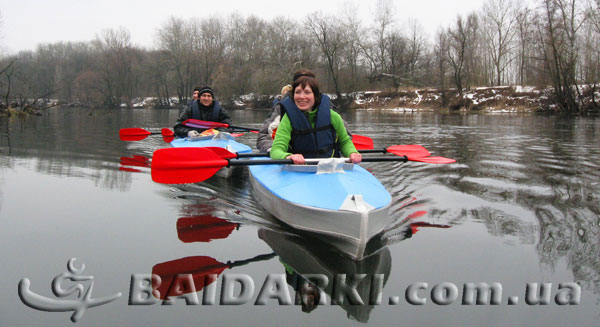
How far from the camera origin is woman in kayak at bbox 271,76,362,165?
3.88 meters

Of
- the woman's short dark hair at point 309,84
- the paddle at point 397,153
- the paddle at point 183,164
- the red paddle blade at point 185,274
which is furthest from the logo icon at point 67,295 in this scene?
→ the woman's short dark hair at point 309,84

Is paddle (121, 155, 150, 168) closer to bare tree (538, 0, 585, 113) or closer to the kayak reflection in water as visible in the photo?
the kayak reflection in water

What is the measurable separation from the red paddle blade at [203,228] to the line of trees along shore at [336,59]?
874 inches

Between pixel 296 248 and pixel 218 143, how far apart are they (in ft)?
12.7

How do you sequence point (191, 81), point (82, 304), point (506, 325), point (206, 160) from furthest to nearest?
1. point (191, 81)
2. point (206, 160)
3. point (82, 304)
4. point (506, 325)

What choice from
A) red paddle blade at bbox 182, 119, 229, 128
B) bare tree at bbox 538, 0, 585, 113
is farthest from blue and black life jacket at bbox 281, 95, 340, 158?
bare tree at bbox 538, 0, 585, 113

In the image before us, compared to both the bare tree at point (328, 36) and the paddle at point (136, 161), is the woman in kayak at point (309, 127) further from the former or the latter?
the bare tree at point (328, 36)

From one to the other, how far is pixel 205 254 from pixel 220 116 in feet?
18.7

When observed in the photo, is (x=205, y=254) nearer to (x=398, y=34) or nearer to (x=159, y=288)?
(x=159, y=288)

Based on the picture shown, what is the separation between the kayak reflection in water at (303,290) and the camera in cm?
247

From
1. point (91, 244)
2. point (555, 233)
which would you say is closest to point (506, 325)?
point (555, 233)

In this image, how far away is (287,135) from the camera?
13.2 feet

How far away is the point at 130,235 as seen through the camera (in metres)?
3.57

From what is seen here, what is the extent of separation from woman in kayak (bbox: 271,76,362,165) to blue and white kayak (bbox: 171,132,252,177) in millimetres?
2450
